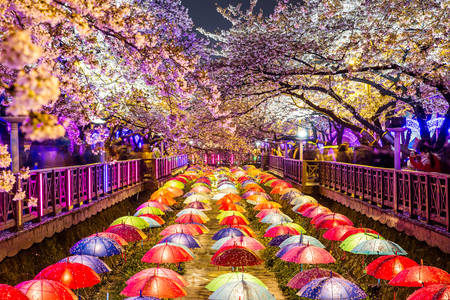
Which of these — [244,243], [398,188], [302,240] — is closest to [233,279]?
[244,243]

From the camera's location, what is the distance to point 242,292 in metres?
6.43

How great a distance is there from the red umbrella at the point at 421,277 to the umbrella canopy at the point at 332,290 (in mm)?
827

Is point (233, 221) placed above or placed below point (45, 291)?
below

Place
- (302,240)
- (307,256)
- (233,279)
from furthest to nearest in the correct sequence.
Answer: (302,240), (307,256), (233,279)

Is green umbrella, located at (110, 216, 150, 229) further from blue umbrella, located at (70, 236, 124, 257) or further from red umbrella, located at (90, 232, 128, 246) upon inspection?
blue umbrella, located at (70, 236, 124, 257)

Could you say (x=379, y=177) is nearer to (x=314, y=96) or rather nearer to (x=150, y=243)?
(x=150, y=243)

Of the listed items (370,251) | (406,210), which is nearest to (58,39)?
(370,251)

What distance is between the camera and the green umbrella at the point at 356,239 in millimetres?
9547

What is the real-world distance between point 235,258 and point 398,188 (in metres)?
6.36

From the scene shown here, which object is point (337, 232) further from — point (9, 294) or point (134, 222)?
point (9, 294)

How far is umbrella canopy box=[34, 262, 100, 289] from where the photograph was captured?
6961 mm

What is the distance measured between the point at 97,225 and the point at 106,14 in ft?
34.3

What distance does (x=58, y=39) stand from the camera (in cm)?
828

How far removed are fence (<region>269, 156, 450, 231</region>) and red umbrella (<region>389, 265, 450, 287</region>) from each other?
284cm
